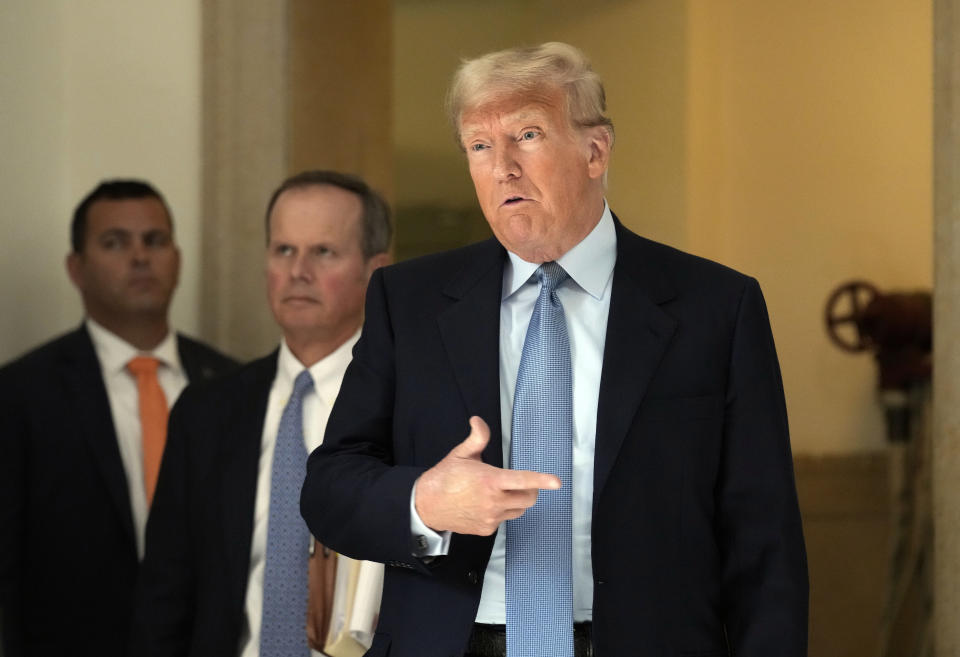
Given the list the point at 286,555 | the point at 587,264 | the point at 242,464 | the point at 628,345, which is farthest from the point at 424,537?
the point at 242,464

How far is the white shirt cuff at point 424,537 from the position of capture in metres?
2.23

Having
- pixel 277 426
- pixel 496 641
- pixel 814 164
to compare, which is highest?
pixel 814 164

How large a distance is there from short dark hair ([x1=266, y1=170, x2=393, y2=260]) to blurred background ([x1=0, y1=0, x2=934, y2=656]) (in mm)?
1005

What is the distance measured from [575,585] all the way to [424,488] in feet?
1.17

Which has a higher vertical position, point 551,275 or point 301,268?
point 301,268

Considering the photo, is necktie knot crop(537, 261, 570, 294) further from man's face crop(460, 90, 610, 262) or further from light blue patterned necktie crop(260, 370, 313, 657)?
light blue patterned necktie crop(260, 370, 313, 657)

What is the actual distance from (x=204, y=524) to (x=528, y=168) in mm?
1507

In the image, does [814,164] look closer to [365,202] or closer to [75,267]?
[365,202]

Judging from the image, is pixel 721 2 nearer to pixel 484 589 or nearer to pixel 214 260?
pixel 214 260

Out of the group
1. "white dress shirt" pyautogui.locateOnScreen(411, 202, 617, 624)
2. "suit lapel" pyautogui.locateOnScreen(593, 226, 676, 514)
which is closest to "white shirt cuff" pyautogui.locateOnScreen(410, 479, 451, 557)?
"white dress shirt" pyautogui.locateOnScreen(411, 202, 617, 624)

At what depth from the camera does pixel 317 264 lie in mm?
3664

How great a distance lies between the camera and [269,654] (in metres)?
3.23

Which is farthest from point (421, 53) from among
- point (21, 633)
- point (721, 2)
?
point (21, 633)

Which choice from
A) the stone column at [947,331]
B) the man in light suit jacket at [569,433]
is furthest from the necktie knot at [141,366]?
the stone column at [947,331]
